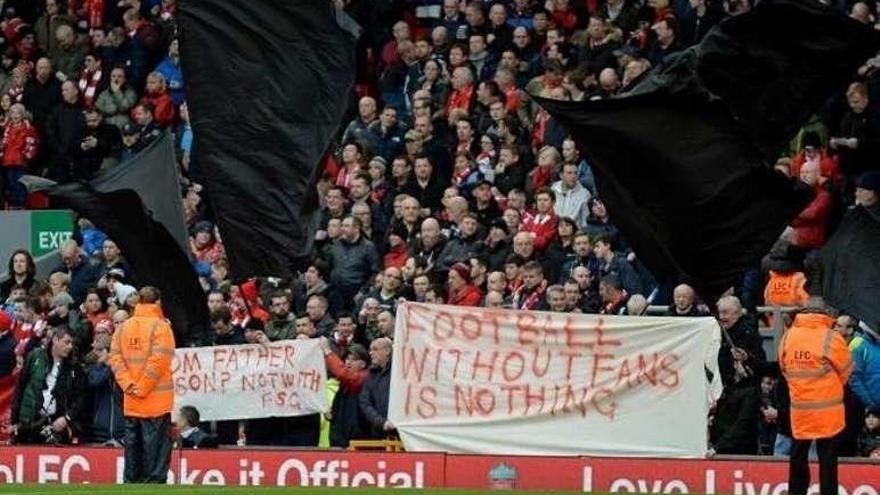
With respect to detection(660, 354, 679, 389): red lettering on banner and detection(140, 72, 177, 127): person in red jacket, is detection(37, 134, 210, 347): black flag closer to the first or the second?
detection(660, 354, 679, 389): red lettering on banner

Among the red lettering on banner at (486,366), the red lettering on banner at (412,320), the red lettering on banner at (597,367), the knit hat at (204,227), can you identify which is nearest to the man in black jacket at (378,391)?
the red lettering on banner at (412,320)

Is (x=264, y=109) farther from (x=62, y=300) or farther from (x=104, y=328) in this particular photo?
(x=62, y=300)

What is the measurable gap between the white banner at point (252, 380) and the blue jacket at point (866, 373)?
17.3 feet

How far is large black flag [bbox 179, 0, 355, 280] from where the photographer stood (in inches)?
855

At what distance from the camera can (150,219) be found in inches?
915

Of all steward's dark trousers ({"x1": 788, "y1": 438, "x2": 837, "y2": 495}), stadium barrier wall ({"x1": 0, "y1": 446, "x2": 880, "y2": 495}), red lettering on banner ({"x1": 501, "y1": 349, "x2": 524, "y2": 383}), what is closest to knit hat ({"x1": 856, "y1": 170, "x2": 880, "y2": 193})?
stadium barrier wall ({"x1": 0, "y1": 446, "x2": 880, "y2": 495})

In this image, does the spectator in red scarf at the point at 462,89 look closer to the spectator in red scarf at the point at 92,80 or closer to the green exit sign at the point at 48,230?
the green exit sign at the point at 48,230

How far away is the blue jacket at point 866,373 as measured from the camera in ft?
69.3

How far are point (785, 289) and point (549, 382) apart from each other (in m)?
2.22

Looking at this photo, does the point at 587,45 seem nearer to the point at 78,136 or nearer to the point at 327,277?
the point at 327,277

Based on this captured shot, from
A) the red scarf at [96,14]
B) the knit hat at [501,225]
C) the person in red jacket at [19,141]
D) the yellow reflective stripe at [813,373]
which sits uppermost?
the red scarf at [96,14]

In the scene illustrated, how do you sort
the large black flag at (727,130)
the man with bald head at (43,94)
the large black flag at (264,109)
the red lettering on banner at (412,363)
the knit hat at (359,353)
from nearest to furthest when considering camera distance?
the large black flag at (727,130)
the large black flag at (264,109)
the red lettering on banner at (412,363)
the knit hat at (359,353)
the man with bald head at (43,94)

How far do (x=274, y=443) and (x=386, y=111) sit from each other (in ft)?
18.6

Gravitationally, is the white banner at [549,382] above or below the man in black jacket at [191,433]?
above
